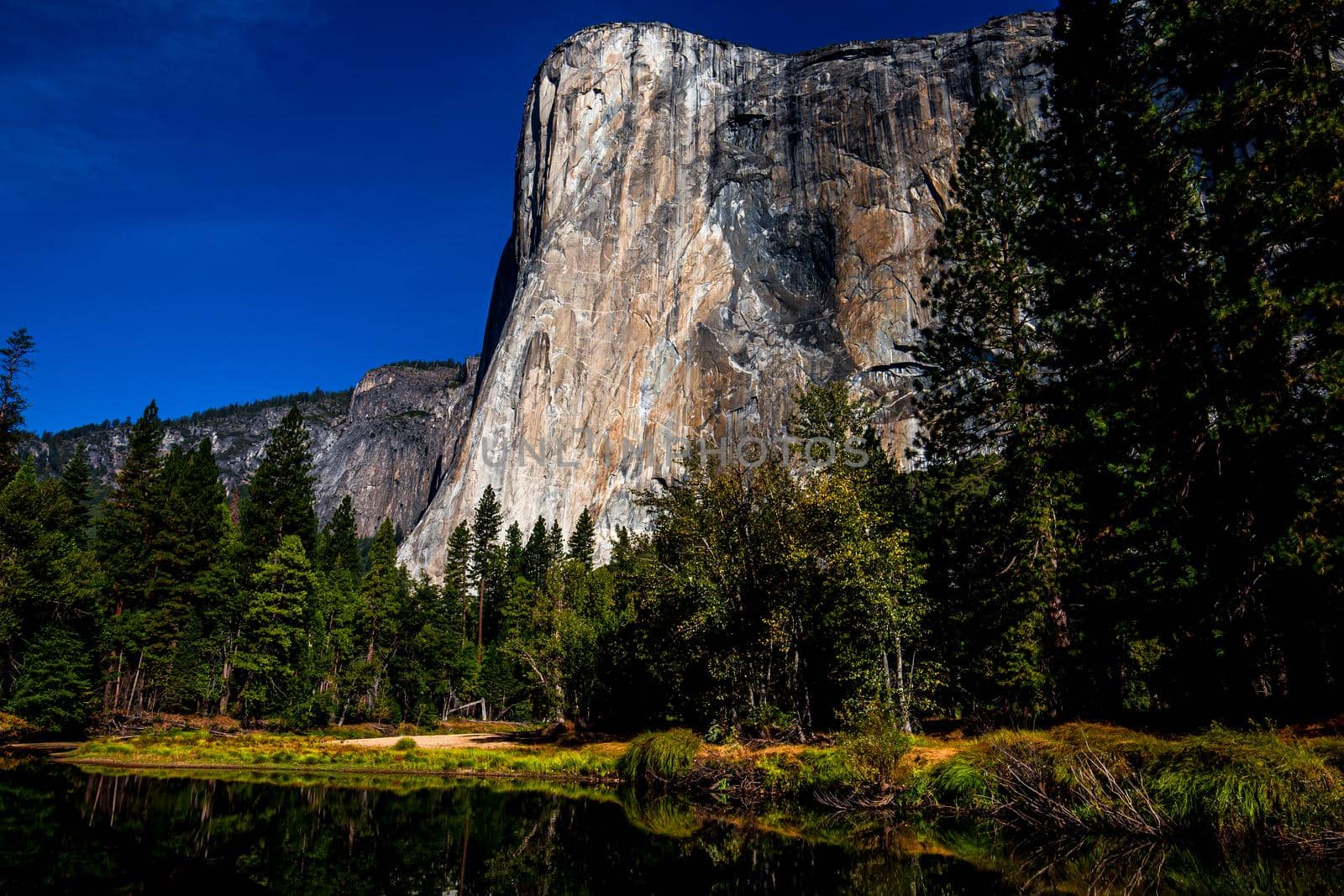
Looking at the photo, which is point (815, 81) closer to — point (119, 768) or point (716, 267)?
point (716, 267)

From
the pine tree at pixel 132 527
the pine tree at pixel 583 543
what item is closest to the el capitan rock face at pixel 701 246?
the pine tree at pixel 583 543

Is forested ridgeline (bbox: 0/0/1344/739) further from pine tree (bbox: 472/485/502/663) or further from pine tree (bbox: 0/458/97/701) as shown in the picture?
pine tree (bbox: 472/485/502/663)

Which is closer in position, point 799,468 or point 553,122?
point 799,468

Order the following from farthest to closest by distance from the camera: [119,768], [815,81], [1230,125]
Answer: [815,81] → [119,768] → [1230,125]

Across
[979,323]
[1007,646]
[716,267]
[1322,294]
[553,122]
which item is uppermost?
[553,122]

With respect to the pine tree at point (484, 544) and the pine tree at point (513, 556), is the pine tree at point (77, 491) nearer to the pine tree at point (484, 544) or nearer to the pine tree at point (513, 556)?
the pine tree at point (484, 544)

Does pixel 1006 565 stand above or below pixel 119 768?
above

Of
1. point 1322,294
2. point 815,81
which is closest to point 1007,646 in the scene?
point 1322,294

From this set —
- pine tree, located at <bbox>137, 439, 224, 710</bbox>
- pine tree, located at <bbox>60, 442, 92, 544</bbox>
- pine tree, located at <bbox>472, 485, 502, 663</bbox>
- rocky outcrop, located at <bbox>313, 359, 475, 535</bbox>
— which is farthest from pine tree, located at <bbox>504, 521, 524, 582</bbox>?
rocky outcrop, located at <bbox>313, 359, 475, 535</bbox>
